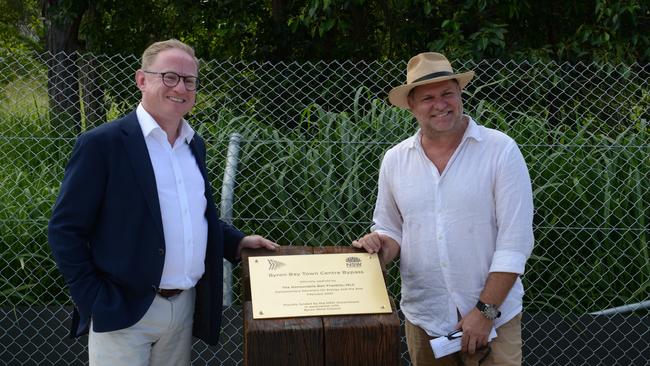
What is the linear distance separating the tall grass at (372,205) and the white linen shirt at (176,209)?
5.94 ft

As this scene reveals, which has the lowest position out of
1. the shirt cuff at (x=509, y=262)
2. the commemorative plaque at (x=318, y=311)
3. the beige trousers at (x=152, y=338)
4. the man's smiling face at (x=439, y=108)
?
the beige trousers at (x=152, y=338)

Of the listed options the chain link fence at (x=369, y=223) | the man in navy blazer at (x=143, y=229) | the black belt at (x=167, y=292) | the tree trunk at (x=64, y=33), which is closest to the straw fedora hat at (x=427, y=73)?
the man in navy blazer at (x=143, y=229)

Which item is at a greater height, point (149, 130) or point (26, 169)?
point (149, 130)

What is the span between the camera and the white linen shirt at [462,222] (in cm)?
297

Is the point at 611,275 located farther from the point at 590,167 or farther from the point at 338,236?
the point at 338,236

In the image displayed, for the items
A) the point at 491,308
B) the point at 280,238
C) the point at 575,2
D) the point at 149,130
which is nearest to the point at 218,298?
the point at 149,130

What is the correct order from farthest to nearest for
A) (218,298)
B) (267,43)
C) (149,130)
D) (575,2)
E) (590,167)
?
1. (267,43)
2. (575,2)
3. (590,167)
4. (218,298)
5. (149,130)

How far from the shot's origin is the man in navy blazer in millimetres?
2842

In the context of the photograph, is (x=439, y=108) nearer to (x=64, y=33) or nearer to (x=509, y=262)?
(x=509, y=262)

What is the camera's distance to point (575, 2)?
8438 mm

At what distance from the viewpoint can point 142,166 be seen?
288 centimetres

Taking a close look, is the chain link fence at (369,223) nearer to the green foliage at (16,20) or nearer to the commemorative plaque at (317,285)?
the commemorative plaque at (317,285)

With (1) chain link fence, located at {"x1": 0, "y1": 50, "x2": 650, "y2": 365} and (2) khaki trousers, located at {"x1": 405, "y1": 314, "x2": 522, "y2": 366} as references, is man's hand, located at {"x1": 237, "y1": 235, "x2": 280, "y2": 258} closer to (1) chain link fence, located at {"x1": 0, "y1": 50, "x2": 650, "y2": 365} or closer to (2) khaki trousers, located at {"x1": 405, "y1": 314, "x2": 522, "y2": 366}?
(2) khaki trousers, located at {"x1": 405, "y1": 314, "x2": 522, "y2": 366}

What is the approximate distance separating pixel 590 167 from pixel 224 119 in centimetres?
244
